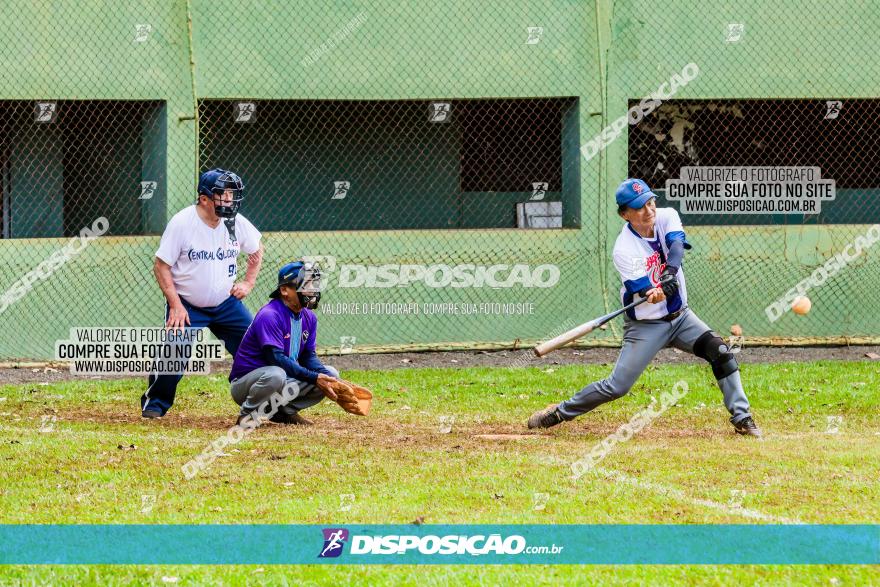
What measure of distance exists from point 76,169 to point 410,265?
469cm

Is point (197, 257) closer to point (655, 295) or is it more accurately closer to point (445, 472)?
point (445, 472)

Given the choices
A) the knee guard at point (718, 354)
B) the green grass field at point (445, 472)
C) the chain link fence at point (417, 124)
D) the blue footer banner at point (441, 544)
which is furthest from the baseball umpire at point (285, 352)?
the chain link fence at point (417, 124)

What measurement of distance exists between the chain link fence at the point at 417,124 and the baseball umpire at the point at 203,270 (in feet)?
15.1

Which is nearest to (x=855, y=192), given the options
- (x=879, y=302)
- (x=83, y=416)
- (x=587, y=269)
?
(x=879, y=302)

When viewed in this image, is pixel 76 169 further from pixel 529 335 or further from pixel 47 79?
pixel 529 335

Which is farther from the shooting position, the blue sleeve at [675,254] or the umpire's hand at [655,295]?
the blue sleeve at [675,254]

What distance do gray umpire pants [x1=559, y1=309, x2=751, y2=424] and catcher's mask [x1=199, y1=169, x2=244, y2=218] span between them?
306cm

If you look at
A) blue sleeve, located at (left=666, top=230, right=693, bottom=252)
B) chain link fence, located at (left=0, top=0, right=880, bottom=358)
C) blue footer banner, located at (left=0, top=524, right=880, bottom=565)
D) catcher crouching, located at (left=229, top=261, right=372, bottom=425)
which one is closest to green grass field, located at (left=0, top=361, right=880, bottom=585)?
blue footer banner, located at (left=0, top=524, right=880, bottom=565)

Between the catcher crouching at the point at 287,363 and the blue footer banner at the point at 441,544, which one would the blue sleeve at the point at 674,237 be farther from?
the blue footer banner at the point at 441,544

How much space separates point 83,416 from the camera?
9.99 metres

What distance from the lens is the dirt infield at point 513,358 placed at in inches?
531

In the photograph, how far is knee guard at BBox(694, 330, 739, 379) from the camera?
28.2ft

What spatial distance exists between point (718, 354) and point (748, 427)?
549 millimetres

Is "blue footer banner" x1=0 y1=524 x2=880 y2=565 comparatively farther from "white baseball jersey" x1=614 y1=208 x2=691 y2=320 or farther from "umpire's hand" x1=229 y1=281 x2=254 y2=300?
"umpire's hand" x1=229 y1=281 x2=254 y2=300
